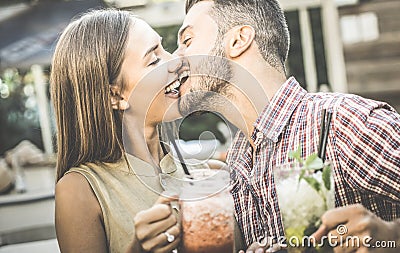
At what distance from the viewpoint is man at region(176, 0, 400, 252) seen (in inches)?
58.5

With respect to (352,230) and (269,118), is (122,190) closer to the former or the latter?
(269,118)

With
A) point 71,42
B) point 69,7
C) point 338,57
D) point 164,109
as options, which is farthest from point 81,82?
point 338,57

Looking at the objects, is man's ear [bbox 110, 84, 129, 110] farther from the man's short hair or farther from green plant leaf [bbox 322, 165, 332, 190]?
green plant leaf [bbox 322, 165, 332, 190]

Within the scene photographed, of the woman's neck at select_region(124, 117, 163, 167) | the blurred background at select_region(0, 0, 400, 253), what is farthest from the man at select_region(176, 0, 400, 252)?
the blurred background at select_region(0, 0, 400, 253)

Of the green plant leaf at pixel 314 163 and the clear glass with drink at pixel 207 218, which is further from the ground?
the green plant leaf at pixel 314 163

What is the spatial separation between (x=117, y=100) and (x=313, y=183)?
0.67 metres

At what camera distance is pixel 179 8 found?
14.1ft

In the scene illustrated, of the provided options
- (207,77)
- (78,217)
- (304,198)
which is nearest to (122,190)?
(78,217)

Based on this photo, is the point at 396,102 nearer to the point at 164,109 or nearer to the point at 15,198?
the point at 15,198

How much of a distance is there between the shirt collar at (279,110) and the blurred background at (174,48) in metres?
2.02

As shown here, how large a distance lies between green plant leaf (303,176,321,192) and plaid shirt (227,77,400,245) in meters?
0.36

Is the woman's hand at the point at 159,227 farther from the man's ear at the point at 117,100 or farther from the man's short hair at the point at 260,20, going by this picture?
the man's short hair at the point at 260,20

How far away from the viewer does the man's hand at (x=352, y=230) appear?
1144 mm

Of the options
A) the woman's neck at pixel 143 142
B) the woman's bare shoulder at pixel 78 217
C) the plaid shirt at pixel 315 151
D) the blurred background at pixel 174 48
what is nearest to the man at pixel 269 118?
the plaid shirt at pixel 315 151
